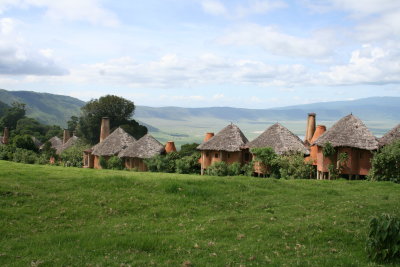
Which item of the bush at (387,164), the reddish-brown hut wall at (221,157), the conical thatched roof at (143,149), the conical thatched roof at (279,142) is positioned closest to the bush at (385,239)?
the bush at (387,164)

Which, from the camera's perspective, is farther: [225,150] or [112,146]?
[112,146]

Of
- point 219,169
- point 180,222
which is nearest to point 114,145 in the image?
point 219,169

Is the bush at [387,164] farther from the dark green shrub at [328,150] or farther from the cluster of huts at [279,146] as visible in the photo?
the dark green shrub at [328,150]

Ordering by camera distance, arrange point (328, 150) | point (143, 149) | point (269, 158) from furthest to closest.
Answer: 1. point (143, 149)
2. point (269, 158)
3. point (328, 150)

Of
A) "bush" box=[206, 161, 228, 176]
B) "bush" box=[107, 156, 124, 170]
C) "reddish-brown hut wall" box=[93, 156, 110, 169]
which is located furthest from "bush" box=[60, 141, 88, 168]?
"bush" box=[206, 161, 228, 176]

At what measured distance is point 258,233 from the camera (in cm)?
1051

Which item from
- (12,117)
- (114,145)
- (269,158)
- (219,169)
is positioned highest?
(12,117)

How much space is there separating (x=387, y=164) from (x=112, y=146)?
2885 centimetres

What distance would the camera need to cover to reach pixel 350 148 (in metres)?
31.1

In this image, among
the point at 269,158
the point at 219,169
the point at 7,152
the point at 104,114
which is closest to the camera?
the point at 269,158

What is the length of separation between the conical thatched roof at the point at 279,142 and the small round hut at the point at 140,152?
34.1ft

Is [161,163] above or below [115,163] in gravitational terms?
above

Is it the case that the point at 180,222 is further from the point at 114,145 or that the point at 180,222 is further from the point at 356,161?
the point at 114,145

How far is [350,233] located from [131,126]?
206 ft
